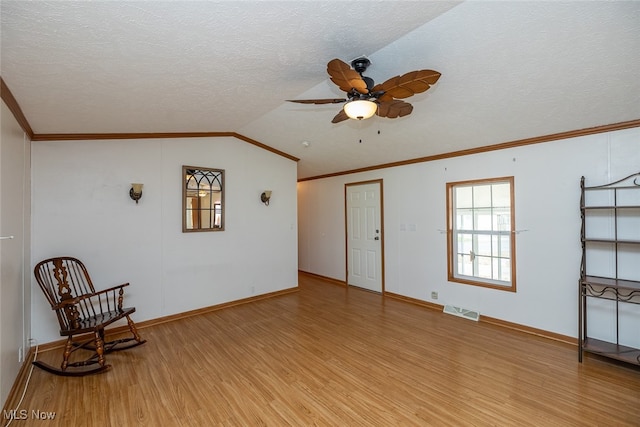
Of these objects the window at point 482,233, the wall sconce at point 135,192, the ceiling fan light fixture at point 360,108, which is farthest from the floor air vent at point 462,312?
the wall sconce at point 135,192

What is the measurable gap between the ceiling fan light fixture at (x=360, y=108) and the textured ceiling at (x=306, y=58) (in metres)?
0.42

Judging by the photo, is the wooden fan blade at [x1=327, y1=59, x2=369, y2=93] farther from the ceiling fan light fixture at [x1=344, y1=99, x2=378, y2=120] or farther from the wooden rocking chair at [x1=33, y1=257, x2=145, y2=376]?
the wooden rocking chair at [x1=33, y1=257, x2=145, y2=376]

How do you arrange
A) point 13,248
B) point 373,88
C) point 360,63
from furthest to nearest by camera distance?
point 13,248
point 360,63
point 373,88

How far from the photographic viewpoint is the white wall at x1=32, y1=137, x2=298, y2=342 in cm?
321

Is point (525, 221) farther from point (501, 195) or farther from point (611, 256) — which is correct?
point (611, 256)

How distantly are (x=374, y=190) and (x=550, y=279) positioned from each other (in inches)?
110

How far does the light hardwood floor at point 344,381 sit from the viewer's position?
2.02 meters

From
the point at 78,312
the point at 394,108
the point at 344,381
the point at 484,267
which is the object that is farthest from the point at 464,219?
the point at 78,312

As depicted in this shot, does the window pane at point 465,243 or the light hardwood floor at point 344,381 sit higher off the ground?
the window pane at point 465,243

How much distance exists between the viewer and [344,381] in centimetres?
244

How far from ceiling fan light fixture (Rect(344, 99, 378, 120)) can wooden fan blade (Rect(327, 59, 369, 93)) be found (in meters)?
0.07

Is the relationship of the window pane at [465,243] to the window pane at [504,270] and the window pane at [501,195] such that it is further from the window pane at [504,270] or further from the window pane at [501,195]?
the window pane at [501,195]

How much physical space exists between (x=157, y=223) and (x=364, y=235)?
3.39 meters

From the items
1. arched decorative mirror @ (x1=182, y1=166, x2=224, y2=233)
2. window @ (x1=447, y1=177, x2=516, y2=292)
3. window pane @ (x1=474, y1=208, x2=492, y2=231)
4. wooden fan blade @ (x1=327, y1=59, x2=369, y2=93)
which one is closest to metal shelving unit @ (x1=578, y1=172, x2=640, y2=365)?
window @ (x1=447, y1=177, x2=516, y2=292)
